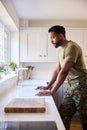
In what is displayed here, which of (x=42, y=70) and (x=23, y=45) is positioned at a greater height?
(x=23, y=45)

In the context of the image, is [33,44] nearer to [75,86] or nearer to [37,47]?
[37,47]

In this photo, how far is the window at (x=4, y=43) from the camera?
4.07 m

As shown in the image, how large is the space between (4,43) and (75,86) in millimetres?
2370

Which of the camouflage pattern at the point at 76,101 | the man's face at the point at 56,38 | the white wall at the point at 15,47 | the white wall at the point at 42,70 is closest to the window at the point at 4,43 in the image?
the white wall at the point at 15,47

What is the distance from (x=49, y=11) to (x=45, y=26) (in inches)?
29.7

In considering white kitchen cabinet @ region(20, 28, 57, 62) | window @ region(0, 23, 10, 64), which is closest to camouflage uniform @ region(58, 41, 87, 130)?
window @ region(0, 23, 10, 64)

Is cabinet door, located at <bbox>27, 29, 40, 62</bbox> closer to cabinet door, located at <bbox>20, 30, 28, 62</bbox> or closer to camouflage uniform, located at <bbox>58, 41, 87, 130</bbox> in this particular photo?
cabinet door, located at <bbox>20, 30, 28, 62</bbox>

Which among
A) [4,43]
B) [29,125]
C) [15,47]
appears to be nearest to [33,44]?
[15,47]

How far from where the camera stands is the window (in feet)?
13.3

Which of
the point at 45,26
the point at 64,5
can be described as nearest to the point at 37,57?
the point at 45,26

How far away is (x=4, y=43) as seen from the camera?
4.32 meters

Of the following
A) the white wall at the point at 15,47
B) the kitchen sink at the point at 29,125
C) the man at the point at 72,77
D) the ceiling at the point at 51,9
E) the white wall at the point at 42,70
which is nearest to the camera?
the kitchen sink at the point at 29,125

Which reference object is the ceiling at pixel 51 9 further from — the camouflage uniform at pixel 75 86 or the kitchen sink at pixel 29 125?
the kitchen sink at pixel 29 125

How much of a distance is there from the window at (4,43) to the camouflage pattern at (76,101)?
198cm
